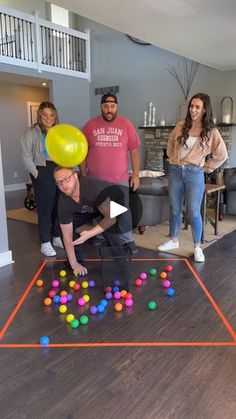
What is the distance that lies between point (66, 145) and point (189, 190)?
130 centimetres

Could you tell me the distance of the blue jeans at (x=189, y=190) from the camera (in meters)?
2.88

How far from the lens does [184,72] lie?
648 cm

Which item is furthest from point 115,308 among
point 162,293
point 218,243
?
point 218,243

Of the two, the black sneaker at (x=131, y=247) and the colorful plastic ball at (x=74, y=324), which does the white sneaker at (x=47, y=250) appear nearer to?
the black sneaker at (x=131, y=247)

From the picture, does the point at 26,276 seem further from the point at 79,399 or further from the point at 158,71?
the point at 158,71

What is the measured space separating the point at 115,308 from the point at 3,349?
72cm

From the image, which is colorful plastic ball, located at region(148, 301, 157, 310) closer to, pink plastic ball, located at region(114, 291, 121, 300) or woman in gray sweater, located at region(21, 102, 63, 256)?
pink plastic ball, located at region(114, 291, 121, 300)

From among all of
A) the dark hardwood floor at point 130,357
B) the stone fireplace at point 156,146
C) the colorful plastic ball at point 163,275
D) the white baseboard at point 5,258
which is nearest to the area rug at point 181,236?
the colorful plastic ball at point 163,275

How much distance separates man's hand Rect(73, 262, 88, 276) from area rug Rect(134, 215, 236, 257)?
0.89m

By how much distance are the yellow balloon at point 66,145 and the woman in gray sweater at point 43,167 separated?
93cm

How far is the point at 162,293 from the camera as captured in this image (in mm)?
2387

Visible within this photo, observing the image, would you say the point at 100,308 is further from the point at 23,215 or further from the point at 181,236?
the point at 23,215

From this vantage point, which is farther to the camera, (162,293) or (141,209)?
(141,209)

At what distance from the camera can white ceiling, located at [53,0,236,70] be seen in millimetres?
3072
